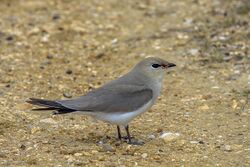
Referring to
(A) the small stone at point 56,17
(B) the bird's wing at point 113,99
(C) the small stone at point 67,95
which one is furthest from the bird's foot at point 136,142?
(A) the small stone at point 56,17

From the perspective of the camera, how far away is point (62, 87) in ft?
29.5

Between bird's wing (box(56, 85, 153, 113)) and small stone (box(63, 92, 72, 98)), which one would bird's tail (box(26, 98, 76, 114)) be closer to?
bird's wing (box(56, 85, 153, 113))

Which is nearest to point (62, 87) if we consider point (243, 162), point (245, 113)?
point (245, 113)

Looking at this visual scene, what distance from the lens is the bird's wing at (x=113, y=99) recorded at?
6871 millimetres

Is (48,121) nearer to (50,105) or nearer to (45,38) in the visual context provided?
(50,105)

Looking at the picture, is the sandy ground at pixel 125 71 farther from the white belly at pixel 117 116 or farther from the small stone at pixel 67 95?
the white belly at pixel 117 116

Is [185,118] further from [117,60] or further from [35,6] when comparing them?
[35,6]

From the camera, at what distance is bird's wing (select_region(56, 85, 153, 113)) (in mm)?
6871

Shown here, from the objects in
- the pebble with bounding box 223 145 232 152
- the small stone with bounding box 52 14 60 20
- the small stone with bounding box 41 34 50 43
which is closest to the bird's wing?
the pebble with bounding box 223 145 232 152

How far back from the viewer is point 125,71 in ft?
31.9

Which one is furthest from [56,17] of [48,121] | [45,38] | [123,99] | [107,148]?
[107,148]

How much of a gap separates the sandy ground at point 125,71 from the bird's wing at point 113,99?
0.39m

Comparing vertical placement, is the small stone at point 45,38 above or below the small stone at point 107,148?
above

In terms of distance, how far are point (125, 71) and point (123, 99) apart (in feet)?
8.84
